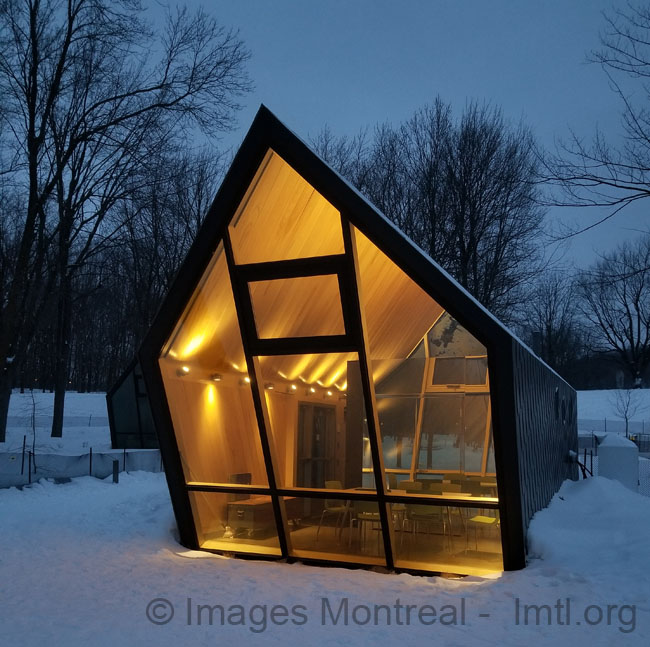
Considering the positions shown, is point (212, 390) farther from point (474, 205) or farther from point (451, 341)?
point (474, 205)

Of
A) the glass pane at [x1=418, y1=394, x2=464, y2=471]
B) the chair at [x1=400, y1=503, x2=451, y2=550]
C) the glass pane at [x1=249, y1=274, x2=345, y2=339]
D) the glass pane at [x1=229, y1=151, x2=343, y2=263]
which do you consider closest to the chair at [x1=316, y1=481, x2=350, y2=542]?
the chair at [x1=400, y1=503, x2=451, y2=550]

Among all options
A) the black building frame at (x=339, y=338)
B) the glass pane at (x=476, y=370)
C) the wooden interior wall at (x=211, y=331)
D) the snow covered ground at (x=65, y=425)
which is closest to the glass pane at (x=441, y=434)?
the glass pane at (x=476, y=370)

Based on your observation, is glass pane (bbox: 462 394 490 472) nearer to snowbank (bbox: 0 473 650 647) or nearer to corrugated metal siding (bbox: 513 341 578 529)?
corrugated metal siding (bbox: 513 341 578 529)

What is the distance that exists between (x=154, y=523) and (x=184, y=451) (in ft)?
9.21

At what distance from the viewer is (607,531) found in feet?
29.8

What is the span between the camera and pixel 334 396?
9422 millimetres

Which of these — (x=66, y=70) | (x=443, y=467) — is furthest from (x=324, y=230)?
(x=66, y=70)

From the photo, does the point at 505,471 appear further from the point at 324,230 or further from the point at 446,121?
the point at 446,121

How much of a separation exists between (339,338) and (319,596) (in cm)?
323

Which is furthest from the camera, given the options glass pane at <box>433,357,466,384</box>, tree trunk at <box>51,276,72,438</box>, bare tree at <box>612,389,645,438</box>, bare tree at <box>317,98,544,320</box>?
bare tree at <box>612,389,645,438</box>

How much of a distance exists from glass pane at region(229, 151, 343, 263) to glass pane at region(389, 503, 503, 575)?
3698mm

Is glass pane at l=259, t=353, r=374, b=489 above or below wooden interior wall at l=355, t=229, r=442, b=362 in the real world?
below

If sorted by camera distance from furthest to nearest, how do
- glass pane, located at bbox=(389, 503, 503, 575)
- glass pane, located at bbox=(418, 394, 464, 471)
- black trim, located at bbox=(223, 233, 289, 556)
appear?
1. black trim, located at bbox=(223, 233, 289, 556)
2. glass pane, located at bbox=(418, 394, 464, 471)
3. glass pane, located at bbox=(389, 503, 503, 575)

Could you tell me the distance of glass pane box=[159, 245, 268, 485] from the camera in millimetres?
9703
